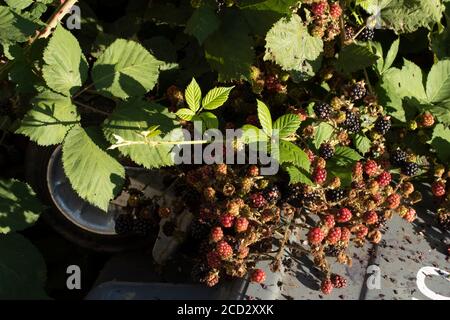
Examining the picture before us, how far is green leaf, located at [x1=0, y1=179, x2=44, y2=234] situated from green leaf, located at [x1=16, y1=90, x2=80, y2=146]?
27 centimetres

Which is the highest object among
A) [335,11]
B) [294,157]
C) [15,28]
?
[15,28]

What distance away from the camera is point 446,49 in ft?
7.16

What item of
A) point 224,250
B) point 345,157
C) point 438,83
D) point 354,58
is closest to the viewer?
point 224,250

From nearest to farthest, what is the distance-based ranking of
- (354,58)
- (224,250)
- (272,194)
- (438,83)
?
1. (224,250)
2. (272,194)
3. (354,58)
4. (438,83)

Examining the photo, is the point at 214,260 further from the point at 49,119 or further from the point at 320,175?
the point at 49,119

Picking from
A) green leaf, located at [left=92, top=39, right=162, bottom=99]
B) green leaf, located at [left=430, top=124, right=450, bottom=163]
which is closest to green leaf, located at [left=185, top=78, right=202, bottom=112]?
green leaf, located at [left=92, top=39, right=162, bottom=99]

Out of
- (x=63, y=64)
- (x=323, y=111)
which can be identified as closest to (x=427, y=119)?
(x=323, y=111)

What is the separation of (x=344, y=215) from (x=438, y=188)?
1.28 feet

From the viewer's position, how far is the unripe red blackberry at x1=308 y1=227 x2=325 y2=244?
1.66 metres

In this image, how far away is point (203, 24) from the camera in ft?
6.12

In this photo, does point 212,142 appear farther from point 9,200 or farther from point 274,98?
point 9,200

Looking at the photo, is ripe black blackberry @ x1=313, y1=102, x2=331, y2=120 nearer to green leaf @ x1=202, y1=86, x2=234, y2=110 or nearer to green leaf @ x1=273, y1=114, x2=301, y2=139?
green leaf @ x1=273, y1=114, x2=301, y2=139

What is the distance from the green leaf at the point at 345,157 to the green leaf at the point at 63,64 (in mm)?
828

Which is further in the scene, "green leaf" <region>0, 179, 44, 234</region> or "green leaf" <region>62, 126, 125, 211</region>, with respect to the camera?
"green leaf" <region>0, 179, 44, 234</region>
